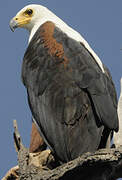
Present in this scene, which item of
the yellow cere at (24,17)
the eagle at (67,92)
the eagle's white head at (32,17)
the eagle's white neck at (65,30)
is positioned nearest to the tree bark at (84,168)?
the eagle at (67,92)

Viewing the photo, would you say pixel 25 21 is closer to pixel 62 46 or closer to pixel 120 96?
pixel 62 46

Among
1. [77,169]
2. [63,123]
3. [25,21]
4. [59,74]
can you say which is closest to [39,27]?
[25,21]

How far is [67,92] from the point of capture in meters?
6.97

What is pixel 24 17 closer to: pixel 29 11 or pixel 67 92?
pixel 29 11

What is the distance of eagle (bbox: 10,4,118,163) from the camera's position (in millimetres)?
6617

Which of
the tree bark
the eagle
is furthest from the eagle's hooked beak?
the tree bark

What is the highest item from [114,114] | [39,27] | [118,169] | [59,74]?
[39,27]

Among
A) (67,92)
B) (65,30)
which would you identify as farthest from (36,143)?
(65,30)

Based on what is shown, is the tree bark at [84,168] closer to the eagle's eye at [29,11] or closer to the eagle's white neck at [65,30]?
the eagle's white neck at [65,30]

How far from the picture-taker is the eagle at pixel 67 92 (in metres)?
6.62

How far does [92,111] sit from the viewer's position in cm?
674

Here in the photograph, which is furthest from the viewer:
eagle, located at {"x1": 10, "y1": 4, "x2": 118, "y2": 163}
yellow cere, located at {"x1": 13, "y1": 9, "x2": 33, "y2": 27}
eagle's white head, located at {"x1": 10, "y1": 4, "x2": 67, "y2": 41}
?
yellow cere, located at {"x1": 13, "y1": 9, "x2": 33, "y2": 27}

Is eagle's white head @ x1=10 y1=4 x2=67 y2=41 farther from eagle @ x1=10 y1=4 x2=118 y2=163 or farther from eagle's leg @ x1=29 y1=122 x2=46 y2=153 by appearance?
eagle's leg @ x1=29 y1=122 x2=46 y2=153

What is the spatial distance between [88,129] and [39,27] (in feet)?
7.04
